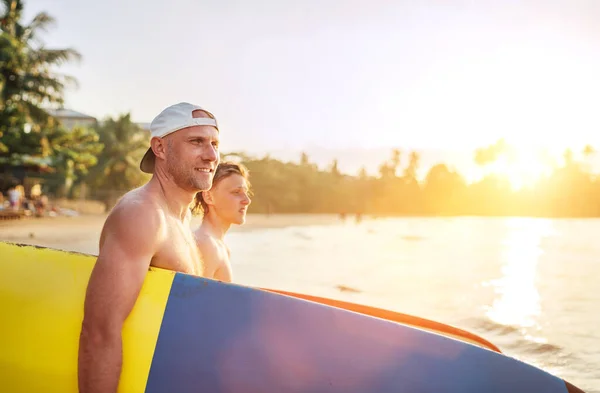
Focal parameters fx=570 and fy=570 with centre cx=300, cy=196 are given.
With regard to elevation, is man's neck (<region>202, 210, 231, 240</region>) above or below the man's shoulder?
below

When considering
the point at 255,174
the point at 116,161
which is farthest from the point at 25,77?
the point at 255,174

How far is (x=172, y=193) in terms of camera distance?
7.29 feet

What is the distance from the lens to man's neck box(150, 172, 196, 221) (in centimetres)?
219

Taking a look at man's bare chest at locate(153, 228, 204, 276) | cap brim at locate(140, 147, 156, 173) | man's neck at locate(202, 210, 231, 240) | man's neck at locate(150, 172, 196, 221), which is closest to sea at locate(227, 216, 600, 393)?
man's neck at locate(202, 210, 231, 240)

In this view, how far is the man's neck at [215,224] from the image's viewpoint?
347 centimetres

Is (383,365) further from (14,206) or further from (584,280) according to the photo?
(14,206)

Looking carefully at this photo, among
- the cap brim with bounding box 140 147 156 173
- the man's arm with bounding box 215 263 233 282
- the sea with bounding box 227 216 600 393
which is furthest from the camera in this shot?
the sea with bounding box 227 216 600 393

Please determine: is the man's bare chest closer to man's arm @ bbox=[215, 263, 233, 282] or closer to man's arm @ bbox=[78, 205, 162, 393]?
man's arm @ bbox=[78, 205, 162, 393]

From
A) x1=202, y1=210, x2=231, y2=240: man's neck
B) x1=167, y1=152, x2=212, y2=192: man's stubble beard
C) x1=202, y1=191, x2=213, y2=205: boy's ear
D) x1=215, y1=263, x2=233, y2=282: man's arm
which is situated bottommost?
x1=215, y1=263, x2=233, y2=282: man's arm

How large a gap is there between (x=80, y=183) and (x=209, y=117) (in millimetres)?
42828

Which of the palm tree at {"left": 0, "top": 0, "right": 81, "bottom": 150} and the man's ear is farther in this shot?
the palm tree at {"left": 0, "top": 0, "right": 81, "bottom": 150}

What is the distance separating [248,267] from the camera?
12867 mm

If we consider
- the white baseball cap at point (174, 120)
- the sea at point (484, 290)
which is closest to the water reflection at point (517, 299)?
the sea at point (484, 290)

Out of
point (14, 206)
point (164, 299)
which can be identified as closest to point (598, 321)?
point (164, 299)
